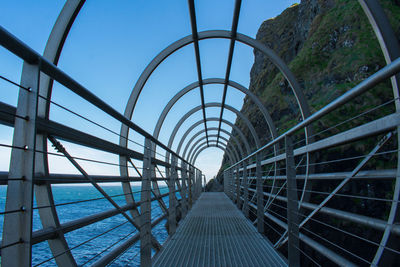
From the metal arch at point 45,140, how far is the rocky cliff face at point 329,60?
656 centimetres

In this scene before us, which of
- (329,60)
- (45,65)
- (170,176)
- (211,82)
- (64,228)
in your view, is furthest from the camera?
(329,60)

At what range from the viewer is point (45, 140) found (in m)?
1.63

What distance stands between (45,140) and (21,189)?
2.94 feet

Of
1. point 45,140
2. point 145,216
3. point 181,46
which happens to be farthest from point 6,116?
point 181,46

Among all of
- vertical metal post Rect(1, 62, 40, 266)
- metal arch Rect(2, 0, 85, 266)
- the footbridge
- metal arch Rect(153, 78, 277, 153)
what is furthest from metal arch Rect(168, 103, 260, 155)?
vertical metal post Rect(1, 62, 40, 266)

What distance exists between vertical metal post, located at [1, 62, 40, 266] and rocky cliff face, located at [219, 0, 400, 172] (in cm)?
722

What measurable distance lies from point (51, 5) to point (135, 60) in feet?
8.16

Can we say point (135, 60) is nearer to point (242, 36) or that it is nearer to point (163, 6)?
point (163, 6)

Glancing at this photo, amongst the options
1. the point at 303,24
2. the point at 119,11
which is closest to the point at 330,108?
the point at 119,11

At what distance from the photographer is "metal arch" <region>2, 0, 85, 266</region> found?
1.61m

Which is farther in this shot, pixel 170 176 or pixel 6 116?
pixel 170 176

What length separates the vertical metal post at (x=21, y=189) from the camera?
81 cm

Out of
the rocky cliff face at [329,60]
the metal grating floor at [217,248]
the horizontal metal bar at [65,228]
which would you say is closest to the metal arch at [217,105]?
the rocky cliff face at [329,60]

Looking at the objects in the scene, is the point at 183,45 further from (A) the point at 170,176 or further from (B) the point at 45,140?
(B) the point at 45,140
